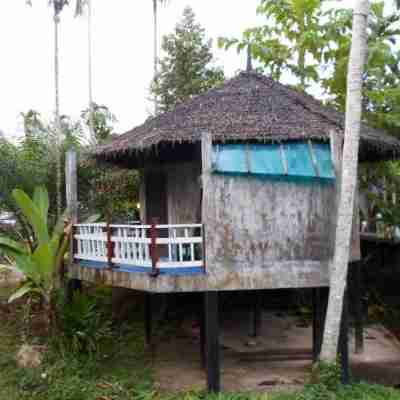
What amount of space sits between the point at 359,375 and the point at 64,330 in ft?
19.4

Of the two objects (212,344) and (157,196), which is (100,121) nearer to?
(157,196)

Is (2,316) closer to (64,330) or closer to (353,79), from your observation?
(64,330)

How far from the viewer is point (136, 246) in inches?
318

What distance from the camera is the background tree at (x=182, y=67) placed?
20.8m

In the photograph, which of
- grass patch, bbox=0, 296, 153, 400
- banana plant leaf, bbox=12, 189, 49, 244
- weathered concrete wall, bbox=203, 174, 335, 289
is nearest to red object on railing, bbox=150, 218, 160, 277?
weathered concrete wall, bbox=203, 174, 335, 289

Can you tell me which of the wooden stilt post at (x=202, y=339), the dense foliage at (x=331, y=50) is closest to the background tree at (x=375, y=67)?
the dense foliage at (x=331, y=50)

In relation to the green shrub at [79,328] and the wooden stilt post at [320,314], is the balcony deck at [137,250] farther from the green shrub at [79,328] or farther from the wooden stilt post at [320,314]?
the wooden stilt post at [320,314]

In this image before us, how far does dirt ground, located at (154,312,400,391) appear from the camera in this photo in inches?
341

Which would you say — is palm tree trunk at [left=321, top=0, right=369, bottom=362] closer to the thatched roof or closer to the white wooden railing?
the thatched roof

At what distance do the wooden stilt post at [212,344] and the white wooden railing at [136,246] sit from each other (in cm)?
70

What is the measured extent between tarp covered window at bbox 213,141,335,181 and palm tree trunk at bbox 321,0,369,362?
0.57m

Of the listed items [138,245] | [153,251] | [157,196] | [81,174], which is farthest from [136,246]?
[81,174]

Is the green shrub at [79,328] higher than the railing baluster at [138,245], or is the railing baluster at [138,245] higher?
the railing baluster at [138,245]

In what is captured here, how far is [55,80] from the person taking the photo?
57.5 ft
